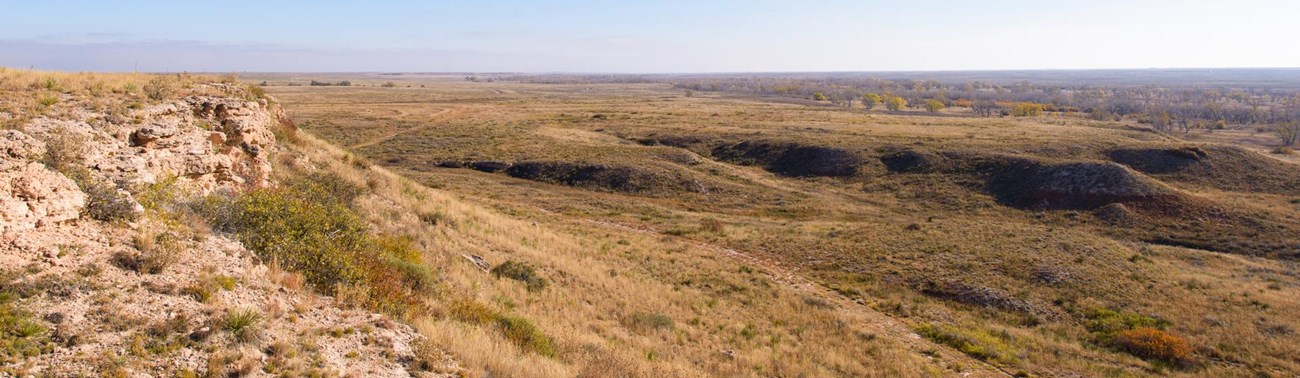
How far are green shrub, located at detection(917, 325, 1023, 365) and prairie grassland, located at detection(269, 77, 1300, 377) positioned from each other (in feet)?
0.22

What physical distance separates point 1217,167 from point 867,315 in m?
42.2

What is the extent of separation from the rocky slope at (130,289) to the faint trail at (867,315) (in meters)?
12.5

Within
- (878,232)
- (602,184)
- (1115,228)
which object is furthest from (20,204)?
(1115,228)

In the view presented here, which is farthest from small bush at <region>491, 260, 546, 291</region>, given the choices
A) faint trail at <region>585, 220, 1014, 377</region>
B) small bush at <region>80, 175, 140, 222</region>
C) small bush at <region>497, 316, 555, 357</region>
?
faint trail at <region>585, 220, 1014, 377</region>

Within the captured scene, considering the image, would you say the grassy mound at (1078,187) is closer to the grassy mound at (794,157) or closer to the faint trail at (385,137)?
the grassy mound at (794,157)

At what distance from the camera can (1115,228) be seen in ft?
109

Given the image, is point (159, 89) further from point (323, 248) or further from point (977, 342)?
point (977, 342)

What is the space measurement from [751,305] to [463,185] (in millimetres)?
24811

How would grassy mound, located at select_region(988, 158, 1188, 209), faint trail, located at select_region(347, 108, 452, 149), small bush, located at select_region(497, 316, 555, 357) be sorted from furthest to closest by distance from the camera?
faint trail, located at select_region(347, 108, 452, 149)
grassy mound, located at select_region(988, 158, 1188, 209)
small bush, located at select_region(497, 316, 555, 357)

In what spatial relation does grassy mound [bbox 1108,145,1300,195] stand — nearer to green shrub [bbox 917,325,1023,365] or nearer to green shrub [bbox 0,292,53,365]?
green shrub [bbox 917,325,1023,365]

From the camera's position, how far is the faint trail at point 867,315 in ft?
49.8

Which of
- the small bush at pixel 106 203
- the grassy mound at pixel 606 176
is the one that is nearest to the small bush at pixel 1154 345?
the small bush at pixel 106 203

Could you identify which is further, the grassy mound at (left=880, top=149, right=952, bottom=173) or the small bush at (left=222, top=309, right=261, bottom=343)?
the grassy mound at (left=880, top=149, right=952, bottom=173)

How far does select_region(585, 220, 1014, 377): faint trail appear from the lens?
15.2 meters
